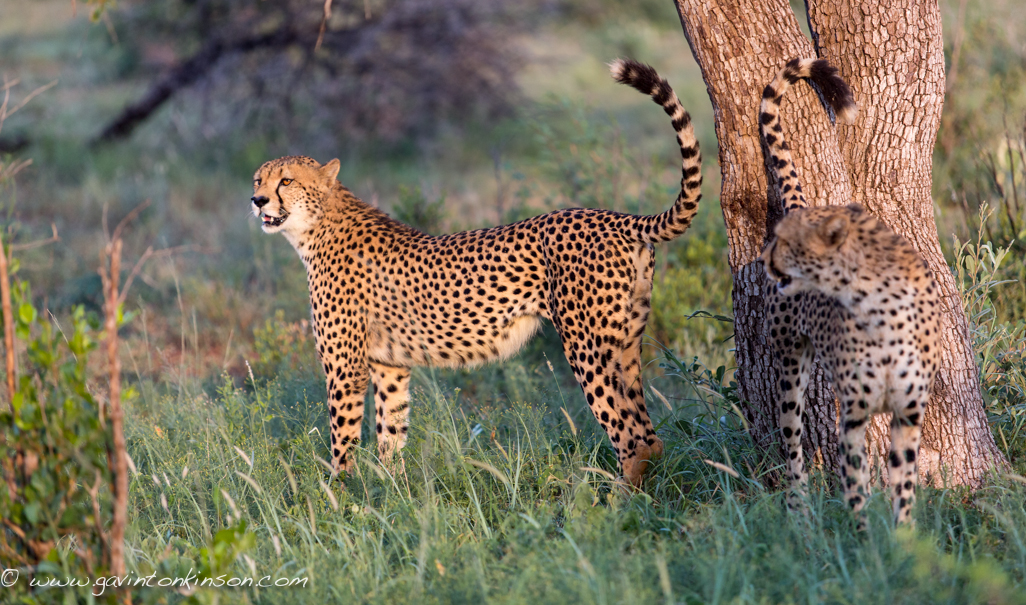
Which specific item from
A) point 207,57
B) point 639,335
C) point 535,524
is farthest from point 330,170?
point 207,57

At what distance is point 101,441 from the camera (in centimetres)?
262

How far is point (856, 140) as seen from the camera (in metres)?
3.49

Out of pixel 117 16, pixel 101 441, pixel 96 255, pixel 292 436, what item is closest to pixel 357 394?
pixel 292 436

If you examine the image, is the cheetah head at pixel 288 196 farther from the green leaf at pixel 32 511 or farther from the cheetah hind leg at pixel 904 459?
the cheetah hind leg at pixel 904 459

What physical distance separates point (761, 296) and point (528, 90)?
449 inches

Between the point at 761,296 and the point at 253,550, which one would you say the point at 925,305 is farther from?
the point at 253,550

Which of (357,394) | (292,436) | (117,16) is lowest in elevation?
(292,436)

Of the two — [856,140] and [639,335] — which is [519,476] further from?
[856,140]

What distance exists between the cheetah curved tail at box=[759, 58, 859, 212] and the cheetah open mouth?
2.32 metres

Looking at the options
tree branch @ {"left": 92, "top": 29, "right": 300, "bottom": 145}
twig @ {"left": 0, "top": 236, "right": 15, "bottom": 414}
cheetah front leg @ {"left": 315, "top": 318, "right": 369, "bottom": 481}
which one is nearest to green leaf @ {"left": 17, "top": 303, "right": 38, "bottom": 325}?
twig @ {"left": 0, "top": 236, "right": 15, "bottom": 414}

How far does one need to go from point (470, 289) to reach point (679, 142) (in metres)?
1.11

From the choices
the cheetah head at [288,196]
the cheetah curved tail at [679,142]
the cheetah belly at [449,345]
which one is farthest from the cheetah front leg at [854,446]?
the cheetah head at [288,196]

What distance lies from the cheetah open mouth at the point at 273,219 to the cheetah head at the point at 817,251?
2.45 metres

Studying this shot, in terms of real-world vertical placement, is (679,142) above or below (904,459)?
above
